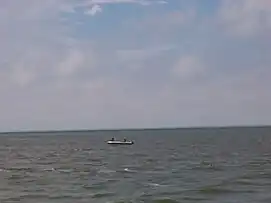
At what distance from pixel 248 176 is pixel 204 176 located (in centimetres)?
409

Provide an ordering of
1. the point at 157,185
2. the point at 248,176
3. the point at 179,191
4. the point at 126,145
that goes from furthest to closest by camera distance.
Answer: the point at 126,145 → the point at 248,176 → the point at 157,185 → the point at 179,191

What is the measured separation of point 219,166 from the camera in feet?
216

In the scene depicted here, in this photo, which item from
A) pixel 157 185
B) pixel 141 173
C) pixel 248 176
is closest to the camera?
pixel 157 185

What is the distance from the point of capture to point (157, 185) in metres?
46.2

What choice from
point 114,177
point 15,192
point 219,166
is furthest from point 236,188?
point 219,166

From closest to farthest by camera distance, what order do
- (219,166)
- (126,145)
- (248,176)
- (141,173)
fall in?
(248,176) < (141,173) < (219,166) < (126,145)

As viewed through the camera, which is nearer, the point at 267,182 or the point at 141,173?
the point at 267,182

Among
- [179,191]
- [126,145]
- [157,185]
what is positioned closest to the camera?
[179,191]

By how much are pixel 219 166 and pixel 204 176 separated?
12.4 metres

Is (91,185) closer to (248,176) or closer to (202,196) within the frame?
(202,196)

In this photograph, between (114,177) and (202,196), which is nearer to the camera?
(202,196)

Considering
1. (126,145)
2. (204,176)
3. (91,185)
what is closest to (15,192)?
(91,185)

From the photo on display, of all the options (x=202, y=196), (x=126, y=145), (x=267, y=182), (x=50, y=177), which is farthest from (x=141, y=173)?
(x=126, y=145)

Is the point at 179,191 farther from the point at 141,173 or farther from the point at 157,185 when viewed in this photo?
the point at 141,173
